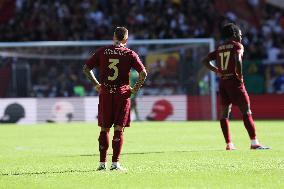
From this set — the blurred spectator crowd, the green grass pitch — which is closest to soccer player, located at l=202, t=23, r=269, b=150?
the green grass pitch

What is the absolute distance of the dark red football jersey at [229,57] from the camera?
1536 centimetres

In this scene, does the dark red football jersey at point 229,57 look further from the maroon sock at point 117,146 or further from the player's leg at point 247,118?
the maroon sock at point 117,146

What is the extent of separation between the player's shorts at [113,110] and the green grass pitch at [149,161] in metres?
0.73

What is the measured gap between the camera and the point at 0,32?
3519cm

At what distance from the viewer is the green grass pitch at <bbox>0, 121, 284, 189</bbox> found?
33.7 feet

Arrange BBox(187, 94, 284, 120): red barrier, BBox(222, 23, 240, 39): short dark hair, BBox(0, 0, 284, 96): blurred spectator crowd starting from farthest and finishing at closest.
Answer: BBox(0, 0, 284, 96): blurred spectator crowd → BBox(187, 94, 284, 120): red barrier → BBox(222, 23, 240, 39): short dark hair

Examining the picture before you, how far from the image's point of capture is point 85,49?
30.2m

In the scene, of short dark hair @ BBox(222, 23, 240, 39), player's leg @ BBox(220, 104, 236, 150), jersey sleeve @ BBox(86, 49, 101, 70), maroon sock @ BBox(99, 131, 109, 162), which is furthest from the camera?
player's leg @ BBox(220, 104, 236, 150)

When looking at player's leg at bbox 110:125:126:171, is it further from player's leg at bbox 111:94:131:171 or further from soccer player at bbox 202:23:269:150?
soccer player at bbox 202:23:269:150

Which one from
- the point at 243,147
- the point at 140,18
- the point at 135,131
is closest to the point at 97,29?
the point at 140,18

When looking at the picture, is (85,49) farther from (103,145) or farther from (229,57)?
(103,145)

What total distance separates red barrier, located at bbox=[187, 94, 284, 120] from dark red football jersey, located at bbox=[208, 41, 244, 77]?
1343 centimetres

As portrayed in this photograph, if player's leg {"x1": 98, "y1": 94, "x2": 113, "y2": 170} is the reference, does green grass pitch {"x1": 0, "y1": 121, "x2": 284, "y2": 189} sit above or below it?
below

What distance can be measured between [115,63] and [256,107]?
58.0 feet
